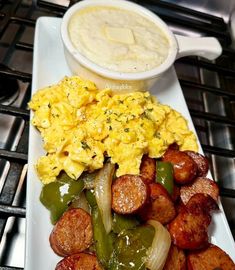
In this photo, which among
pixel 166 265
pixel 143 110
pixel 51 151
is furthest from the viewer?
pixel 143 110

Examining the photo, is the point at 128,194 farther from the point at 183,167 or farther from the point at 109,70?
the point at 109,70

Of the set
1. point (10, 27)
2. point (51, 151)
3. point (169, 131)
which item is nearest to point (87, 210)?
point (51, 151)

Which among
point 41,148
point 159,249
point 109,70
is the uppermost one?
point 109,70

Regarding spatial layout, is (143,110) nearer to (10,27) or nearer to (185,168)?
(185,168)

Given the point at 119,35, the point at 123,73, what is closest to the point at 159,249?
the point at 123,73

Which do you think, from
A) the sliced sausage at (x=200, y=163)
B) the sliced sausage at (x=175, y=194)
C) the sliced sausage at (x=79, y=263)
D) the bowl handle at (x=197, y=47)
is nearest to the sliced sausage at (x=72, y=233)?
the sliced sausage at (x=79, y=263)

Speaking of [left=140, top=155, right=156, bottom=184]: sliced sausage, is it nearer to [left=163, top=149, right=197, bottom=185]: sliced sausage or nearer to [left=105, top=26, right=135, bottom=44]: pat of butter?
[left=163, top=149, right=197, bottom=185]: sliced sausage
